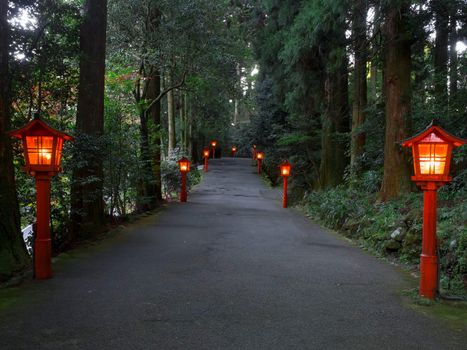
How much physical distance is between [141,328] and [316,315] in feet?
6.02

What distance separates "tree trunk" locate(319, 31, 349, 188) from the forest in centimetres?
5

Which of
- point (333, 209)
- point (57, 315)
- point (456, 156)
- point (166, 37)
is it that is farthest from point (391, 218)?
point (166, 37)

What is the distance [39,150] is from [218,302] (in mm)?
3130

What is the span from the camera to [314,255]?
8734 millimetres

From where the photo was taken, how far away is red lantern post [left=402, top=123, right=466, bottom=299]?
5.59m

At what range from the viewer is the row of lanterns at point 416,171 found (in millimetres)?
5602

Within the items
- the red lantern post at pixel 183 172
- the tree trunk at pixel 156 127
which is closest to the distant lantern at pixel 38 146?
the tree trunk at pixel 156 127

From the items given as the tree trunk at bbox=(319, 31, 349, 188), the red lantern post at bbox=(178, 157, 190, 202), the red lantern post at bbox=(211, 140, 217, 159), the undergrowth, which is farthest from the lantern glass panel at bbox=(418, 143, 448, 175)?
the red lantern post at bbox=(211, 140, 217, 159)

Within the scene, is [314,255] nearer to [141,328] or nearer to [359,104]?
[141,328]

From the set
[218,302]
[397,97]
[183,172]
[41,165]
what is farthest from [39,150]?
[183,172]

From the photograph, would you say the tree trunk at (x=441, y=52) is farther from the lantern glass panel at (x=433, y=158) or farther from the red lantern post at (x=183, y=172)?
the red lantern post at (x=183, y=172)

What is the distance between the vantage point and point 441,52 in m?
14.6

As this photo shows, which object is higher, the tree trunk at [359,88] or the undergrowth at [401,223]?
the tree trunk at [359,88]

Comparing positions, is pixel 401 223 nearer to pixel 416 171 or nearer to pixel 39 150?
pixel 416 171
